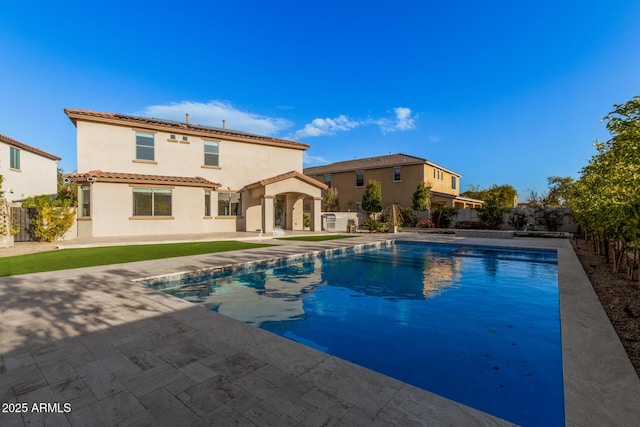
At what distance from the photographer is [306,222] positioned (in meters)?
26.5

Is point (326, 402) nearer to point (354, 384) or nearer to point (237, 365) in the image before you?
point (354, 384)

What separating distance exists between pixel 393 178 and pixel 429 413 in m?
31.6

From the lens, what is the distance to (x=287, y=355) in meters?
3.69

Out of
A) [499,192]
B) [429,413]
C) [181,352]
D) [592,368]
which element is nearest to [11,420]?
[181,352]

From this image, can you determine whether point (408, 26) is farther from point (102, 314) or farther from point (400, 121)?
point (102, 314)

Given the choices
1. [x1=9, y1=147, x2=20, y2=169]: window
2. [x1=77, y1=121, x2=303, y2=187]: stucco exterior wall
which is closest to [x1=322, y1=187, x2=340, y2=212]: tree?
[x1=77, y1=121, x2=303, y2=187]: stucco exterior wall

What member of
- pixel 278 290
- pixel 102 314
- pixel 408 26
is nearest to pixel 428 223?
pixel 408 26

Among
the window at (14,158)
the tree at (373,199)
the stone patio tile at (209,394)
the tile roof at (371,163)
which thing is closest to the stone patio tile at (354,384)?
the stone patio tile at (209,394)

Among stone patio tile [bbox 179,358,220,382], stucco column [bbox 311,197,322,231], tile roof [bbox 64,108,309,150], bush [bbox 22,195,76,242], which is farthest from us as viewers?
stucco column [bbox 311,197,322,231]

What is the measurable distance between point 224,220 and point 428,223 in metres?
17.9

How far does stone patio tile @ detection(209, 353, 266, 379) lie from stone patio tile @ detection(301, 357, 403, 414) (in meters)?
0.62

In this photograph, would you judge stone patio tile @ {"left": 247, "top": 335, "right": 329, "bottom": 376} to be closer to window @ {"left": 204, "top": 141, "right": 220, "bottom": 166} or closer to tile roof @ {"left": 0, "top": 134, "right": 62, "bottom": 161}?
window @ {"left": 204, "top": 141, "right": 220, "bottom": 166}

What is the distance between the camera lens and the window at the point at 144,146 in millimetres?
18969

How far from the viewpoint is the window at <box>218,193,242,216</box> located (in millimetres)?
21703
